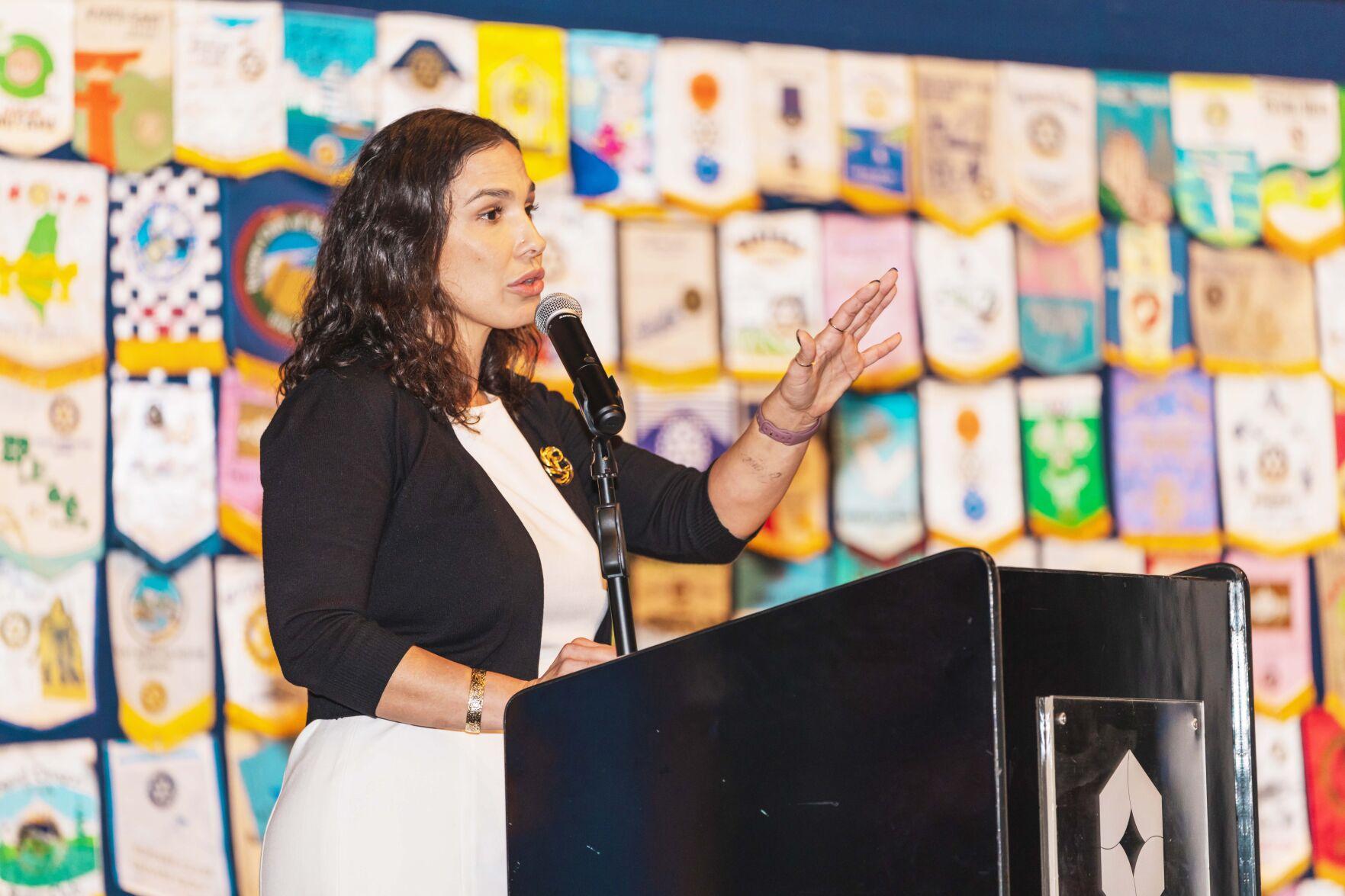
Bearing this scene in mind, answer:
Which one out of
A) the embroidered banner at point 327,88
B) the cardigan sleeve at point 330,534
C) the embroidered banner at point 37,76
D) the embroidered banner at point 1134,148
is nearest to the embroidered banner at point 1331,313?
the embroidered banner at point 1134,148

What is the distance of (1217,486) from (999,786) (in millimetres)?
2973

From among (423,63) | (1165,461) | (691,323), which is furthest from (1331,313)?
(423,63)

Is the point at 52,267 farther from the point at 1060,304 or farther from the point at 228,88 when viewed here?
the point at 1060,304

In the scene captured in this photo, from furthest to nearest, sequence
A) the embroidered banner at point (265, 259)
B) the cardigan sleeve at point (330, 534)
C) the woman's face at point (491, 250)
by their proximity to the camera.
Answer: the embroidered banner at point (265, 259) < the woman's face at point (491, 250) < the cardigan sleeve at point (330, 534)

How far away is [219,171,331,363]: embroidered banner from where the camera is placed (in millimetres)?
3096

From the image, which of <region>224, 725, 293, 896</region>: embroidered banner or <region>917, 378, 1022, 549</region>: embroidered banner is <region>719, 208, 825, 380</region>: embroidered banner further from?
<region>224, 725, 293, 896</region>: embroidered banner

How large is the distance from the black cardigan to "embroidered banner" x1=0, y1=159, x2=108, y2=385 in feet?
5.03

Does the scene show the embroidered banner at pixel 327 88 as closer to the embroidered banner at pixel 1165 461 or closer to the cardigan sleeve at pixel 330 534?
the cardigan sleeve at pixel 330 534

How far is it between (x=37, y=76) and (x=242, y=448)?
87cm

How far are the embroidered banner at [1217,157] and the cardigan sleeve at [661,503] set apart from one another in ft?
7.24

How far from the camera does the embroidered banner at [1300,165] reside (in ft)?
12.4

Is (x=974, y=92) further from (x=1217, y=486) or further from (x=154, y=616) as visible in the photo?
(x=154, y=616)

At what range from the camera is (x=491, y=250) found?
1.83 metres

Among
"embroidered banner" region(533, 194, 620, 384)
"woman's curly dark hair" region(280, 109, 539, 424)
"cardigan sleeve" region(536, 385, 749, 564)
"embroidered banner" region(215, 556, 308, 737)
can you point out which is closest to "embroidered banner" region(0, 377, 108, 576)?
"embroidered banner" region(215, 556, 308, 737)
